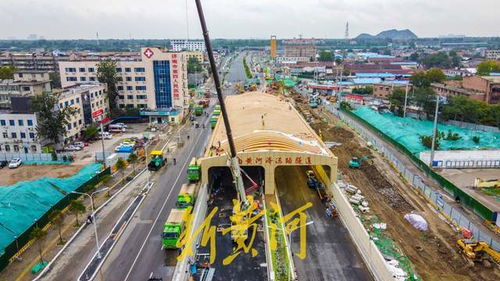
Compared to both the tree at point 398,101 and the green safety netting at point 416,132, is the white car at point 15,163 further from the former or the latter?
the tree at point 398,101

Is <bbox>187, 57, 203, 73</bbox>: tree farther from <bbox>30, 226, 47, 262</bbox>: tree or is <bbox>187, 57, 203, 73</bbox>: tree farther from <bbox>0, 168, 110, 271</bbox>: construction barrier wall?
<bbox>30, 226, 47, 262</bbox>: tree

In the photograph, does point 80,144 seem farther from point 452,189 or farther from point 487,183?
point 487,183

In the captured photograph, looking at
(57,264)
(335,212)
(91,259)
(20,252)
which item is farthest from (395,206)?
(20,252)

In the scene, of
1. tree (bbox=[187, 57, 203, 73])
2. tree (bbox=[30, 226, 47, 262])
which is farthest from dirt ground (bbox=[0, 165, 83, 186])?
tree (bbox=[187, 57, 203, 73])

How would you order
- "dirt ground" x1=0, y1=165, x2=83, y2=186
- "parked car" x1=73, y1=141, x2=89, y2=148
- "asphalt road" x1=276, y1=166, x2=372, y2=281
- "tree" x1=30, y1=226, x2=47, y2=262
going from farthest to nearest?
"parked car" x1=73, y1=141, x2=89, y2=148
"dirt ground" x1=0, y1=165, x2=83, y2=186
"tree" x1=30, y1=226, x2=47, y2=262
"asphalt road" x1=276, y1=166, x2=372, y2=281

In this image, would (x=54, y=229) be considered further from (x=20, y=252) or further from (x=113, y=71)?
(x=113, y=71)
